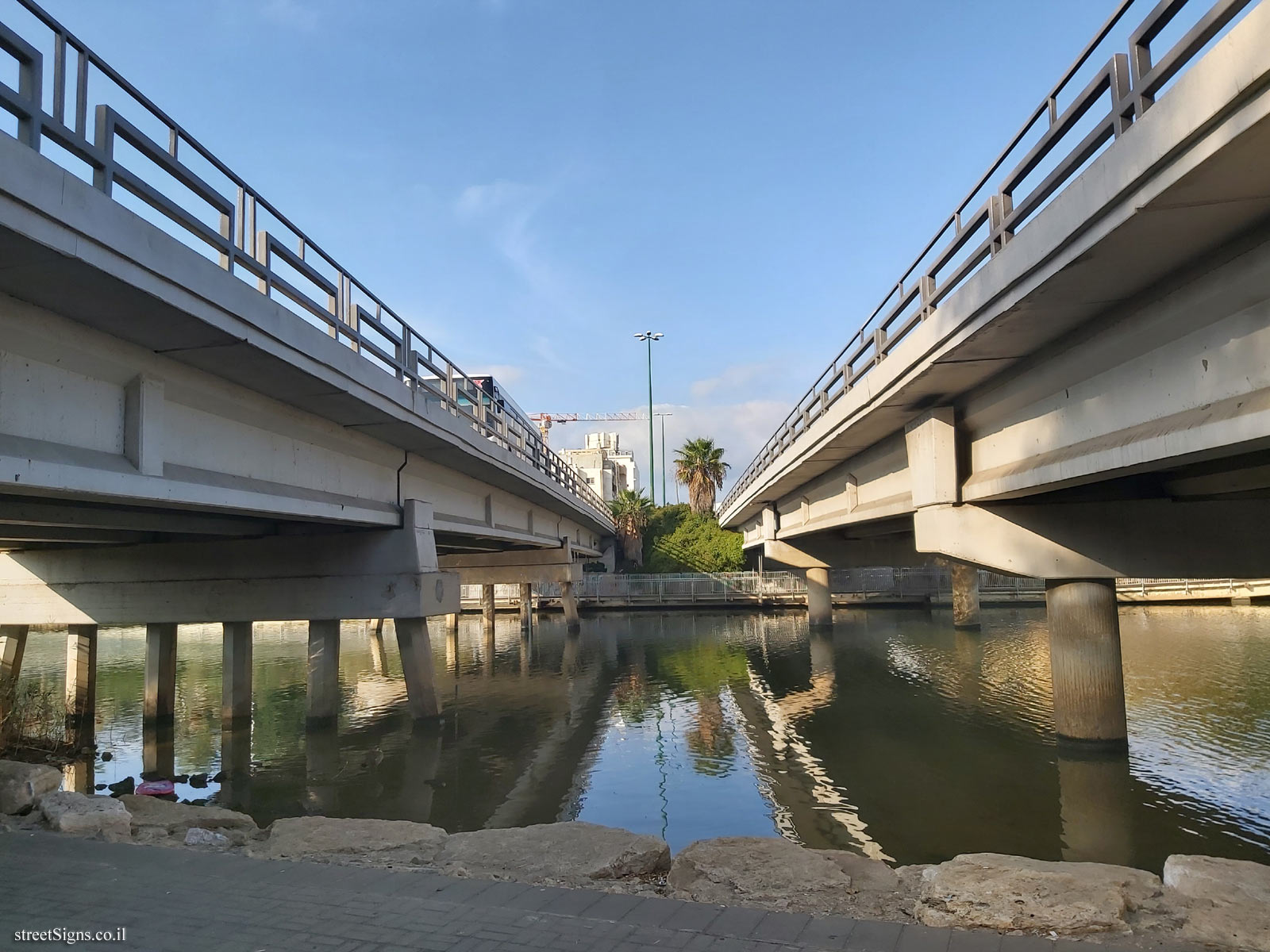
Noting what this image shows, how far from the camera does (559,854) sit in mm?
6230

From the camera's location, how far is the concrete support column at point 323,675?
664 inches

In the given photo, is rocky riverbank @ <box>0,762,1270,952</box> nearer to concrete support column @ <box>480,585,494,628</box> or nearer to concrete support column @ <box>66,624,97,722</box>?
concrete support column @ <box>66,624,97,722</box>

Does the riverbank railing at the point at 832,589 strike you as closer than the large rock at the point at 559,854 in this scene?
No

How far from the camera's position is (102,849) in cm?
630

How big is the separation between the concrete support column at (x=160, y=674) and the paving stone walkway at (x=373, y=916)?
12195mm

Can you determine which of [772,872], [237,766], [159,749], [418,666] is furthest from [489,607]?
[772,872]

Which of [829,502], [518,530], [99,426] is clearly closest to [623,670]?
[518,530]

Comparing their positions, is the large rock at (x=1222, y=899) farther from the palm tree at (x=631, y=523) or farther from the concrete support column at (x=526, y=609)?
the palm tree at (x=631, y=523)

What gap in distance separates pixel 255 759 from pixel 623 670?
507 inches

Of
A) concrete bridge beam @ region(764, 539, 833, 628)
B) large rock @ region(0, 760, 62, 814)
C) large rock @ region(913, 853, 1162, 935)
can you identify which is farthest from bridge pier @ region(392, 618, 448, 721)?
concrete bridge beam @ region(764, 539, 833, 628)

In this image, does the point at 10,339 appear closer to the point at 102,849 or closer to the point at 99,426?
the point at 99,426

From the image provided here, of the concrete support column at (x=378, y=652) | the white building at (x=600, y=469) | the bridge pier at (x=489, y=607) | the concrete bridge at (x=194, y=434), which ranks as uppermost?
the white building at (x=600, y=469)

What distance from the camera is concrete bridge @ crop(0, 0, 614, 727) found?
680 cm

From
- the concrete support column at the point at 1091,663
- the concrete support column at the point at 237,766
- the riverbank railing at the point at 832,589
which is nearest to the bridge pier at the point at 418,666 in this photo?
the concrete support column at the point at 237,766
